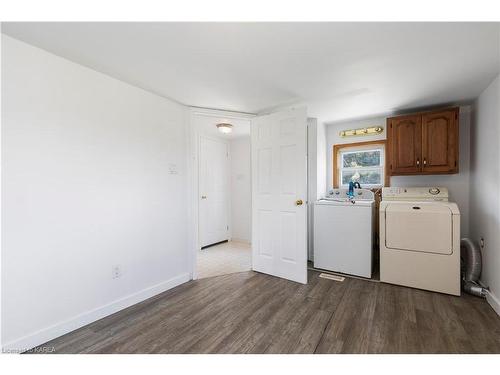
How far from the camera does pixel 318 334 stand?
5.86 ft

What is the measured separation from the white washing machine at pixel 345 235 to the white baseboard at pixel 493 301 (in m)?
1.04

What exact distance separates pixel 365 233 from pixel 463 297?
1072mm

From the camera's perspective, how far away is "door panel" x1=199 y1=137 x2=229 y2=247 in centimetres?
442

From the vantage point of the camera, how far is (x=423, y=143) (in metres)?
2.88

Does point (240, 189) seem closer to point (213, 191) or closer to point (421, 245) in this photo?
point (213, 191)

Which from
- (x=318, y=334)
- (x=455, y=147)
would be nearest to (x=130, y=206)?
(x=318, y=334)

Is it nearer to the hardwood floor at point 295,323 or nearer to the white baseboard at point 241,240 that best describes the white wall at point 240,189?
the white baseboard at point 241,240

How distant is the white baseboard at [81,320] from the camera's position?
1.60 metres

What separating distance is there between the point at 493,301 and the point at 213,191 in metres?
4.06

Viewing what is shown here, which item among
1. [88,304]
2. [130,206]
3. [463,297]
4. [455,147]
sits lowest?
[463,297]

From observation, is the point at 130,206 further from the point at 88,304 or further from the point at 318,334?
the point at 318,334

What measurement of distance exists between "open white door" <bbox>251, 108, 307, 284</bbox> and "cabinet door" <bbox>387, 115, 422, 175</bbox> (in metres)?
1.34

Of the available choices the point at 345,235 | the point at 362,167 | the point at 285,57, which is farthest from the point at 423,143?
the point at 285,57

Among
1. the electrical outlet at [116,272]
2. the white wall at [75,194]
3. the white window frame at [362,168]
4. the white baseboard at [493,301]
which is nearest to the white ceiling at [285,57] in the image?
the white wall at [75,194]
